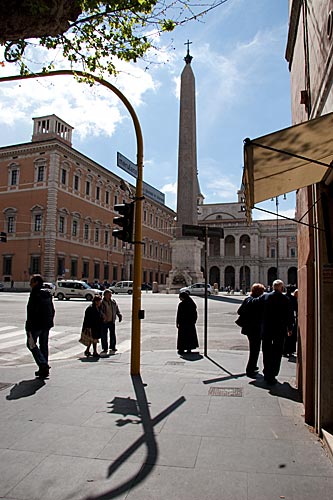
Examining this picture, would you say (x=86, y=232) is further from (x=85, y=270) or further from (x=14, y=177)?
(x=14, y=177)

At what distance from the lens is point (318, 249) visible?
461cm

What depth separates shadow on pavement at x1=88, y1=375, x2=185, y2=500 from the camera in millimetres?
3469

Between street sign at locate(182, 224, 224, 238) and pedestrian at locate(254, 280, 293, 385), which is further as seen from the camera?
street sign at locate(182, 224, 224, 238)

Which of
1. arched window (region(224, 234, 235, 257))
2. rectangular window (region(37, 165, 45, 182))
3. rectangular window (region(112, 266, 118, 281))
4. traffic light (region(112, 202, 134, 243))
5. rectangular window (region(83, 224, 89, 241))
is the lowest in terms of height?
traffic light (region(112, 202, 134, 243))

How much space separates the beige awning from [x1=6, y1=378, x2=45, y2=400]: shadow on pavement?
409 cm

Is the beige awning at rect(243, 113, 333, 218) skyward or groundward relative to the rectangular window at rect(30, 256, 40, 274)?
groundward

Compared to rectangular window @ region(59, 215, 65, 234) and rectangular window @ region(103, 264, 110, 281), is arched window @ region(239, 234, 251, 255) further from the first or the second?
rectangular window @ region(59, 215, 65, 234)

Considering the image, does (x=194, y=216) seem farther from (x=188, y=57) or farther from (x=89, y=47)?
(x=89, y=47)

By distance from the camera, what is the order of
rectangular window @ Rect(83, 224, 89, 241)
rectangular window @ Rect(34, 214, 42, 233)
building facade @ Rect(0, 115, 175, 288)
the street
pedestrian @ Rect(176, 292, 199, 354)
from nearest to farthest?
1. pedestrian @ Rect(176, 292, 199, 354)
2. the street
3. building facade @ Rect(0, 115, 175, 288)
4. rectangular window @ Rect(34, 214, 42, 233)
5. rectangular window @ Rect(83, 224, 89, 241)

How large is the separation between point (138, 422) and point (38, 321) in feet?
9.91

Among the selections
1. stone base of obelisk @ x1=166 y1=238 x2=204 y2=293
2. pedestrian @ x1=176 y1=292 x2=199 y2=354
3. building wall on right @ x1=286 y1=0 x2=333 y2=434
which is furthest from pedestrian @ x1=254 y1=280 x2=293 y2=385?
stone base of obelisk @ x1=166 y1=238 x2=204 y2=293

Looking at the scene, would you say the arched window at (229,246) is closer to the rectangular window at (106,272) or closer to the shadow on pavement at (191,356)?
the rectangular window at (106,272)

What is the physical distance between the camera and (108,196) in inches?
2437

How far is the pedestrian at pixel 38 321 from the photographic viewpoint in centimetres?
712
